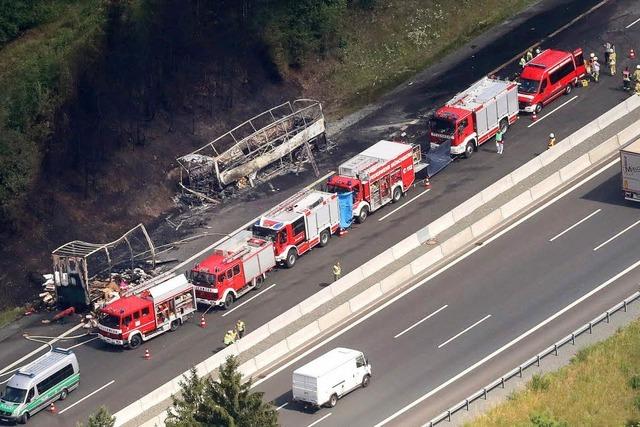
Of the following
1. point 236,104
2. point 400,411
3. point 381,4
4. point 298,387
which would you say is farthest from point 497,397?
point 381,4

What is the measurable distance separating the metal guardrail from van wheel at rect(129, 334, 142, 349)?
57.6ft

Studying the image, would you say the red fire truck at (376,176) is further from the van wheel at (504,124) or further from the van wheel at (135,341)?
the van wheel at (135,341)

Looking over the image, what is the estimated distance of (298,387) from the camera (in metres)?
77.1

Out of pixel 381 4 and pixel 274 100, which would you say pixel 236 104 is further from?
pixel 381 4

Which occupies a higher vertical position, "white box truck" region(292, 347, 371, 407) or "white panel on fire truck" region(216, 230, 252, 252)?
"white panel on fire truck" region(216, 230, 252, 252)

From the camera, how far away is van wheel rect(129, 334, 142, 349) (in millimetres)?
84438

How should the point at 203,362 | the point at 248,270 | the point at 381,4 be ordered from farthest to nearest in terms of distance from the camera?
the point at 381,4
the point at 248,270
the point at 203,362

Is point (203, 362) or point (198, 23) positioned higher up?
point (198, 23)

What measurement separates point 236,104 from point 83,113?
1040 centimetres

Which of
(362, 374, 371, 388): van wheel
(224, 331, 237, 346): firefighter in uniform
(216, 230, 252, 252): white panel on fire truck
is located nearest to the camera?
(362, 374, 371, 388): van wheel

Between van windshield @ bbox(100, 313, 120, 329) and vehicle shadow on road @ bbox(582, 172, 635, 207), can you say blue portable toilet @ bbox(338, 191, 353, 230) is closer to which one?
vehicle shadow on road @ bbox(582, 172, 635, 207)

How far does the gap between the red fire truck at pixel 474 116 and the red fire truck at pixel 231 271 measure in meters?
14.8

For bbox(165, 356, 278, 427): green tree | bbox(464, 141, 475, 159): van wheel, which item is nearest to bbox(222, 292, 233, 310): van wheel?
bbox(165, 356, 278, 427): green tree

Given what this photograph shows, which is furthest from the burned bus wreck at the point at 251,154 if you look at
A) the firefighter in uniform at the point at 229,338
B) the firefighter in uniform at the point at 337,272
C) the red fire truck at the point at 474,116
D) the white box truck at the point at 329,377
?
the white box truck at the point at 329,377
